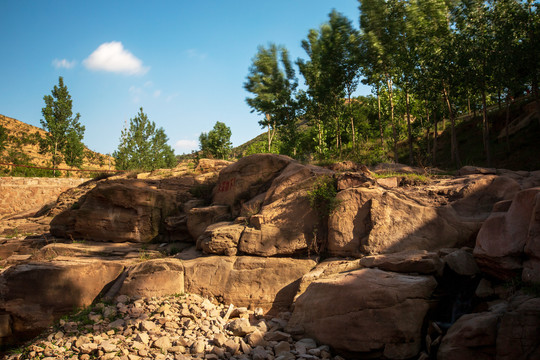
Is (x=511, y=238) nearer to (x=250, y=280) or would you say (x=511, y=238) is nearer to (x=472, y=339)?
(x=472, y=339)

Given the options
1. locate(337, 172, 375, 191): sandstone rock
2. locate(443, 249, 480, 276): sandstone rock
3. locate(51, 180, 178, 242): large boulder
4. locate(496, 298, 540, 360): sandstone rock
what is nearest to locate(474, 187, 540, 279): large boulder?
locate(443, 249, 480, 276): sandstone rock

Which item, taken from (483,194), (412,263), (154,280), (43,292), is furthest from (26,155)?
(483,194)

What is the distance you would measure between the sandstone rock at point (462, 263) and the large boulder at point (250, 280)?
9.29ft

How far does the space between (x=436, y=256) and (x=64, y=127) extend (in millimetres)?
31838

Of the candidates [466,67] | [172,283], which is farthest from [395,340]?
[466,67]

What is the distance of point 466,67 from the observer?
1606 centimetres

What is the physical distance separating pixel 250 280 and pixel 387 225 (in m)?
3.29

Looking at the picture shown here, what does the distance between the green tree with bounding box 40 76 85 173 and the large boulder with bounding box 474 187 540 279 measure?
3153cm

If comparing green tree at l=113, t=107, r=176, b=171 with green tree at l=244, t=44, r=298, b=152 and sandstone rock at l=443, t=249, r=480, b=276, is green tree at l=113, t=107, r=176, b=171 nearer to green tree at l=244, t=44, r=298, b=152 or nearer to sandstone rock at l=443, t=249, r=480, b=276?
green tree at l=244, t=44, r=298, b=152

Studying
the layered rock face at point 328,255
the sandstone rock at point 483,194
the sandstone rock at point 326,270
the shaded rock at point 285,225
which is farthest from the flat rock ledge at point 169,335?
the sandstone rock at point 483,194

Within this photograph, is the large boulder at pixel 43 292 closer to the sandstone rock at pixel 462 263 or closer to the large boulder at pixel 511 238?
the sandstone rock at pixel 462 263

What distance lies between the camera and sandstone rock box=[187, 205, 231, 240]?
1072 centimetres

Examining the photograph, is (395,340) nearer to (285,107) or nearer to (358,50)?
(358,50)

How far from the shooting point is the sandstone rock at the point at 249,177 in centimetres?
1114
